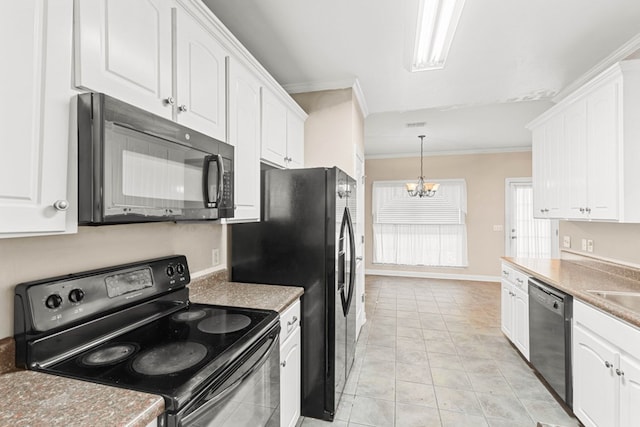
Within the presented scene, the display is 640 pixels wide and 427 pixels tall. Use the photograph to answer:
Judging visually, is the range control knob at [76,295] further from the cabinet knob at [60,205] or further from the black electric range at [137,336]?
the cabinet knob at [60,205]

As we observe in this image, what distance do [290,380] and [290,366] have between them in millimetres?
78

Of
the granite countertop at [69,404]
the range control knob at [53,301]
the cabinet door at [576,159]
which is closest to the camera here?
the granite countertop at [69,404]

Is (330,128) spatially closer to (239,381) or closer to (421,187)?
(239,381)

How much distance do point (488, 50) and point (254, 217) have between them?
218 centimetres

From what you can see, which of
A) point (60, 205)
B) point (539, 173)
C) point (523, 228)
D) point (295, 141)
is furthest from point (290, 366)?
point (523, 228)

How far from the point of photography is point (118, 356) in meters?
1.08

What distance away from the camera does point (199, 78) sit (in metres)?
1.43

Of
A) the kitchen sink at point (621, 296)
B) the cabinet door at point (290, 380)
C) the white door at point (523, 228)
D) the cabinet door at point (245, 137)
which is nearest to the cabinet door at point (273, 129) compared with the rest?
the cabinet door at point (245, 137)

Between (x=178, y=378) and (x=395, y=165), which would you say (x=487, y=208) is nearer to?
(x=395, y=165)

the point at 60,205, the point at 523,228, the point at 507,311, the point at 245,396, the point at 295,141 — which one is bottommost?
the point at 507,311

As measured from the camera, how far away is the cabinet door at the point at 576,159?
2451mm

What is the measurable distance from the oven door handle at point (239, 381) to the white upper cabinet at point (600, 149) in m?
2.38

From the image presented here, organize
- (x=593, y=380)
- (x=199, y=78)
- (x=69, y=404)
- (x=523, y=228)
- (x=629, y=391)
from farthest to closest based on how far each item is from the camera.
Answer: (x=523, y=228) < (x=593, y=380) < (x=629, y=391) < (x=199, y=78) < (x=69, y=404)

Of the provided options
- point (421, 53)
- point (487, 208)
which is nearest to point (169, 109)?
point (421, 53)
